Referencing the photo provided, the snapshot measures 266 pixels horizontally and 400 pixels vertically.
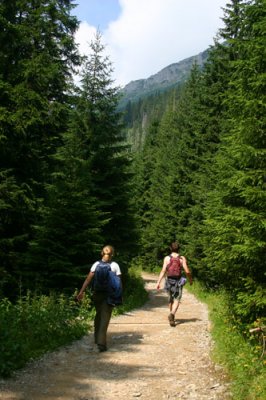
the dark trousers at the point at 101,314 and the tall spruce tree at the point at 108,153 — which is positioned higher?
the tall spruce tree at the point at 108,153

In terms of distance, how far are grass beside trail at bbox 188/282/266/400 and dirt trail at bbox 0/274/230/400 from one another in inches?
8.6

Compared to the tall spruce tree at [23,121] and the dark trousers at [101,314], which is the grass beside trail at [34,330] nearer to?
the dark trousers at [101,314]

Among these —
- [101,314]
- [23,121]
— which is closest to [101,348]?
[101,314]

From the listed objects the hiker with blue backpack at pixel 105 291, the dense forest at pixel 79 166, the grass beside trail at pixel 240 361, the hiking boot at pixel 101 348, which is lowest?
the hiking boot at pixel 101 348

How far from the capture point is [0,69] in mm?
14078

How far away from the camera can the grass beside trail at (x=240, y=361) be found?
5848mm

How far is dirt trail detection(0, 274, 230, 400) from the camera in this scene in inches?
252

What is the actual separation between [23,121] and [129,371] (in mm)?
9193

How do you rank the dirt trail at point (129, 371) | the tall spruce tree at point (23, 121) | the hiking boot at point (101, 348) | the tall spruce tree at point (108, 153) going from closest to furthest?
the dirt trail at point (129, 371) → the hiking boot at point (101, 348) → the tall spruce tree at point (23, 121) → the tall spruce tree at point (108, 153)

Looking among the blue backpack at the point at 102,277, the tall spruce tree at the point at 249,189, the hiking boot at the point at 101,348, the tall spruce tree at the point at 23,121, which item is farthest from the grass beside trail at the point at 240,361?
the tall spruce tree at the point at 23,121

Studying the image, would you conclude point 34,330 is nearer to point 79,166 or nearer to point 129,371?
point 129,371

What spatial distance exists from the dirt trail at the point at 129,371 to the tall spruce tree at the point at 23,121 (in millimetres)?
5063

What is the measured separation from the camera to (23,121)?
13.8 meters

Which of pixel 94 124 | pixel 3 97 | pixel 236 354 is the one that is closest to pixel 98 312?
pixel 236 354
